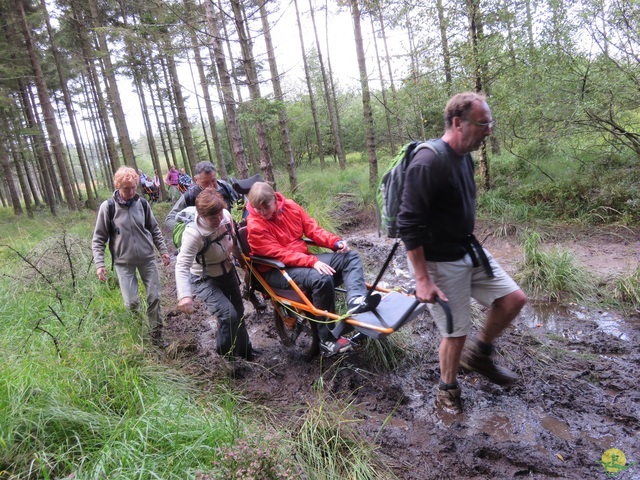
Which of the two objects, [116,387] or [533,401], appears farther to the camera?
[533,401]

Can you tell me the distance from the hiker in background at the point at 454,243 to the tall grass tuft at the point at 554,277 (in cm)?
232

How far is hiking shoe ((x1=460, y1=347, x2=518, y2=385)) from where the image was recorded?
2.68 meters

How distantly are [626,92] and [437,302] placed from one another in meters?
6.43

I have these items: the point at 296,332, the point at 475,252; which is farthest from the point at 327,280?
the point at 475,252

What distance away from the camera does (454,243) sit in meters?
2.31

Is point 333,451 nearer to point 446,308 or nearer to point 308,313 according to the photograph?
point 446,308

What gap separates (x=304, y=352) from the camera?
12.3 ft

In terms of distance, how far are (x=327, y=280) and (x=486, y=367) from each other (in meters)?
1.39

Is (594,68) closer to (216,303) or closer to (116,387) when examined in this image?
(216,303)

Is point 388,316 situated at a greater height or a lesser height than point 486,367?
greater

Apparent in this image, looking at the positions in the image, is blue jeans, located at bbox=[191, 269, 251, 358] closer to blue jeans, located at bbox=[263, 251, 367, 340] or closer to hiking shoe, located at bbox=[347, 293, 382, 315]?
blue jeans, located at bbox=[263, 251, 367, 340]

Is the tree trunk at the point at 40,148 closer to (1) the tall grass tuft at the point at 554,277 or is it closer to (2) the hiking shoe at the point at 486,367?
(1) the tall grass tuft at the point at 554,277

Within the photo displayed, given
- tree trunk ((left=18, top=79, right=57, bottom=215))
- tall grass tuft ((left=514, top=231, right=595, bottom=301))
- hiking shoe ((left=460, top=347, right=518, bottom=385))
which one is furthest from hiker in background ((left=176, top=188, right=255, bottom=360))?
tree trunk ((left=18, top=79, right=57, bottom=215))

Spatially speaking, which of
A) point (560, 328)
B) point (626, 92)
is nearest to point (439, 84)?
point (626, 92)
